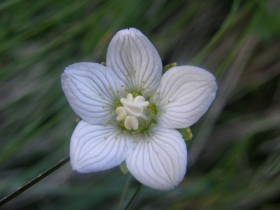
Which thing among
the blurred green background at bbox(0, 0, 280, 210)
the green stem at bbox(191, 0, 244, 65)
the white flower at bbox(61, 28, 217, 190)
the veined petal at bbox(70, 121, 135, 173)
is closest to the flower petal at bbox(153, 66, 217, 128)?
the white flower at bbox(61, 28, 217, 190)

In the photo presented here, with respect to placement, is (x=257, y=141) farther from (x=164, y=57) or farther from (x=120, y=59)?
(x=120, y=59)

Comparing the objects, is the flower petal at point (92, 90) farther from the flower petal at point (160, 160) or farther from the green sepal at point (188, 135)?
the green sepal at point (188, 135)

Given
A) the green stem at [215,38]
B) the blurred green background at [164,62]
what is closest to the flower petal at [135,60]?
the green stem at [215,38]

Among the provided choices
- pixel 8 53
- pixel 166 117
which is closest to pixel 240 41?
pixel 166 117

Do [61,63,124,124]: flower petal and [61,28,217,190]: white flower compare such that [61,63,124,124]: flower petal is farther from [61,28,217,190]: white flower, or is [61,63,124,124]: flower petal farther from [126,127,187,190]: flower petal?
[126,127,187,190]: flower petal

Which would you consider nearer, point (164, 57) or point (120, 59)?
point (120, 59)
